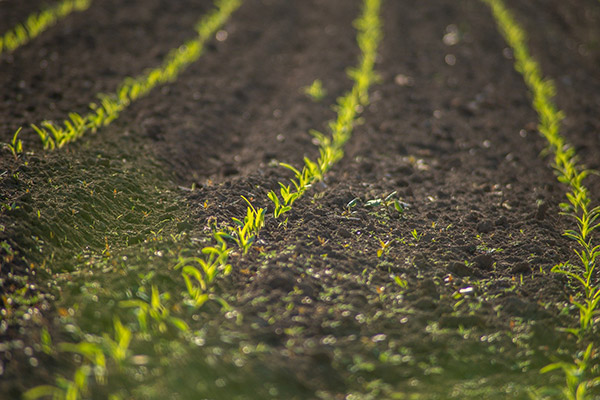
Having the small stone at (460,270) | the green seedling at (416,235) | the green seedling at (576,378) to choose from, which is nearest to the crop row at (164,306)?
the green seedling at (416,235)

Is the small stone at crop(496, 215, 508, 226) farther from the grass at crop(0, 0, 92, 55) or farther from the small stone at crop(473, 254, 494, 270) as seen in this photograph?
the grass at crop(0, 0, 92, 55)

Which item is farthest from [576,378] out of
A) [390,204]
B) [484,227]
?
[390,204]

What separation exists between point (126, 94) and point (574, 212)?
4.11 m

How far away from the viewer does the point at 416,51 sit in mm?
6750

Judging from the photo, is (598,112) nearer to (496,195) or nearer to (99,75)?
(496,195)

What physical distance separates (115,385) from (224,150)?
2756 millimetres

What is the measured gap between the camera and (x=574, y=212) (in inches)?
149

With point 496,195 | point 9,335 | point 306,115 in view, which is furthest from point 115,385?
point 306,115

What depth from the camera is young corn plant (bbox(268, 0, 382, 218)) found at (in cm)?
338

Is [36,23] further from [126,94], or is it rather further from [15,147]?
[15,147]

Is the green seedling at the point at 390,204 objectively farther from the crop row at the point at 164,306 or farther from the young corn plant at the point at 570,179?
the young corn plant at the point at 570,179

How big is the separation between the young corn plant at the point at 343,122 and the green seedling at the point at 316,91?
0.22m

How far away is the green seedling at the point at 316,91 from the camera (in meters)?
5.36

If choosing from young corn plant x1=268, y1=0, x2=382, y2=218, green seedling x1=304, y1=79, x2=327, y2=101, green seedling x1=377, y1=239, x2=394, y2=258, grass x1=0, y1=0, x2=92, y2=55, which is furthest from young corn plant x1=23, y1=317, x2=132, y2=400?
grass x1=0, y1=0, x2=92, y2=55
